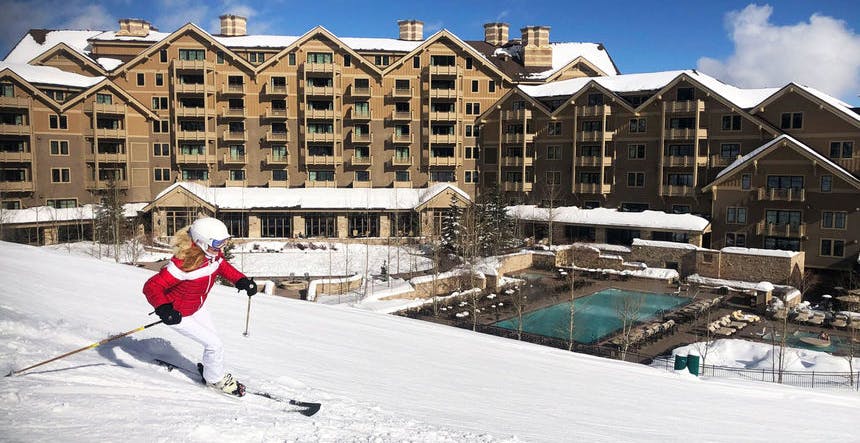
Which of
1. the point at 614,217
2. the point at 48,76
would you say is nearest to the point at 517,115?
the point at 614,217

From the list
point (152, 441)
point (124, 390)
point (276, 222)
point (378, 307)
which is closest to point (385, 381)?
point (124, 390)

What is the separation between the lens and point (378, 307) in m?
26.8

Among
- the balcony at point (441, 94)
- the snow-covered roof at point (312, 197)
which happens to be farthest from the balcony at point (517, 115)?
the snow-covered roof at point (312, 197)

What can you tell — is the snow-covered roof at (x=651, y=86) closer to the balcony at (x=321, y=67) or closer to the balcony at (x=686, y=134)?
the balcony at (x=686, y=134)

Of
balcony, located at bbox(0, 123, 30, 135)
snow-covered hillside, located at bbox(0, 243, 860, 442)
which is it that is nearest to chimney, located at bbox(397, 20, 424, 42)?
balcony, located at bbox(0, 123, 30, 135)

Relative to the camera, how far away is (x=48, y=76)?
43781 mm

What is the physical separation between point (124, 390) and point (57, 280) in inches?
271

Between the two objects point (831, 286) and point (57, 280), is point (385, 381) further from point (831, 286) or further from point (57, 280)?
point (831, 286)

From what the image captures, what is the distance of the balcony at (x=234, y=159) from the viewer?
4712 centimetres

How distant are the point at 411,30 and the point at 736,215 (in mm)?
31625

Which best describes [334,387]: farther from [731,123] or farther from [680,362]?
[731,123]

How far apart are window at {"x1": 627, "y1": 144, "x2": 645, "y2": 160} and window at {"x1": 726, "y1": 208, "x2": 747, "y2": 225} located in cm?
753

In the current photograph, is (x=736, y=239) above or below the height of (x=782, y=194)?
below

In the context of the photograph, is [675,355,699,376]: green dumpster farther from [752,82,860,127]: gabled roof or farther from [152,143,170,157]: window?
[152,143,170,157]: window
